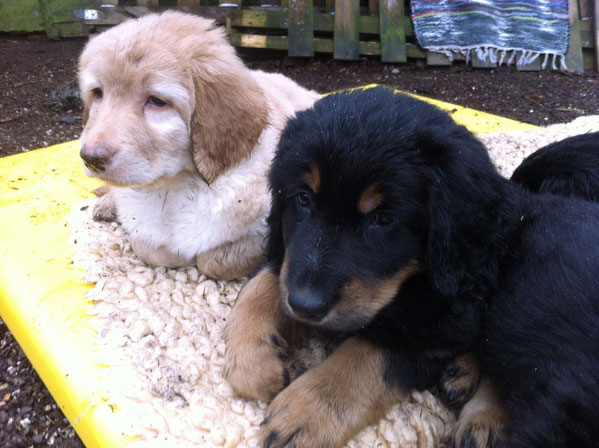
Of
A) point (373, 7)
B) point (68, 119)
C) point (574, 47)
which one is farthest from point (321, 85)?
point (574, 47)

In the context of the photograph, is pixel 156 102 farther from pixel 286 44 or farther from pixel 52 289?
pixel 286 44

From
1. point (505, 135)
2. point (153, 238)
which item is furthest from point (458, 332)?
point (505, 135)

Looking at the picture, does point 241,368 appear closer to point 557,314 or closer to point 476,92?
point 557,314

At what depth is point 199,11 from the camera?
281 inches

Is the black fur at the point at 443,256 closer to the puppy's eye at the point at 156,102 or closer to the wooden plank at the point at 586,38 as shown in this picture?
A: the puppy's eye at the point at 156,102

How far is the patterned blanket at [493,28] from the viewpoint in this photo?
712cm

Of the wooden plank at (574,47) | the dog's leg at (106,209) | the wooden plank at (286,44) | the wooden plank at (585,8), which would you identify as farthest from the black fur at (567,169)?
the wooden plank at (585,8)

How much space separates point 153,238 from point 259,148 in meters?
0.70

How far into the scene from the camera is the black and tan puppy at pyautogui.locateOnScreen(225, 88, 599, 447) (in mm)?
1623

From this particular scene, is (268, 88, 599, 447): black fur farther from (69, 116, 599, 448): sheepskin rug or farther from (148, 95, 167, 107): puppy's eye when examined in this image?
(148, 95, 167, 107): puppy's eye

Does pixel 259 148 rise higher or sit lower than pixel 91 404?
higher

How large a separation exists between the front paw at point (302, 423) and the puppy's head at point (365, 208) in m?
0.29

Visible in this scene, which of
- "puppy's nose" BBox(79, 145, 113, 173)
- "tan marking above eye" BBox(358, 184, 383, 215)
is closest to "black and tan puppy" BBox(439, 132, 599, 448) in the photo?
"tan marking above eye" BBox(358, 184, 383, 215)

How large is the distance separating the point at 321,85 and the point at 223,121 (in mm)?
4713
